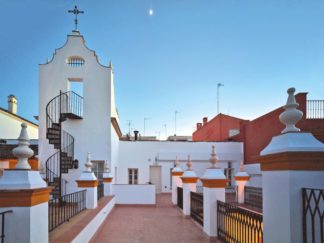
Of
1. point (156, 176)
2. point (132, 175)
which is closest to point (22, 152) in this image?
point (132, 175)

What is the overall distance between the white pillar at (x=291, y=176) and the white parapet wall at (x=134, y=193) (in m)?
11.2

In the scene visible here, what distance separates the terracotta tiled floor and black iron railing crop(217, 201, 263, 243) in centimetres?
68

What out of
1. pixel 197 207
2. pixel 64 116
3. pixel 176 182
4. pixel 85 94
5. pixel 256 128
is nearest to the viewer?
pixel 197 207

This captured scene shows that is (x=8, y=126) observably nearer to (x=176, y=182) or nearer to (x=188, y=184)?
(x=176, y=182)

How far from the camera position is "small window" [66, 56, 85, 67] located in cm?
1452

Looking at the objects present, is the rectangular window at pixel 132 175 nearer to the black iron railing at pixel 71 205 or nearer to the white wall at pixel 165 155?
the white wall at pixel 165 155

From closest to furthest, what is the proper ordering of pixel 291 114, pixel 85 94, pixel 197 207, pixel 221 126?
pixel 291 114
pixel 197 207
pixel 85 94
pixel 221 126

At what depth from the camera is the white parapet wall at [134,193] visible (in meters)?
14.1

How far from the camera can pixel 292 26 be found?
10.6m

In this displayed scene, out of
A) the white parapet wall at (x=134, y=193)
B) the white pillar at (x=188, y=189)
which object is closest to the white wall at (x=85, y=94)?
the white parapet wall at (x=134, y=193)

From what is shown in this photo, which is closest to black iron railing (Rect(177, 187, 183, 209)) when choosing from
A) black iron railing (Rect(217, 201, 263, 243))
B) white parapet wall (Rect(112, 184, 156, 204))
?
white parapet wall (Rect(112, 184, 156, 204))

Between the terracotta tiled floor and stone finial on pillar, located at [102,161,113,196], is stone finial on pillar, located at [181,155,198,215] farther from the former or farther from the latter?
stone finial on pillar, located at [102,161,113,196]

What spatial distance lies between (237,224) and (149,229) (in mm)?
3676

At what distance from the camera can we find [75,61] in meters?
14.6
